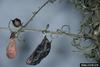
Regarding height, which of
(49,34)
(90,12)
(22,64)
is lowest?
(22,64)

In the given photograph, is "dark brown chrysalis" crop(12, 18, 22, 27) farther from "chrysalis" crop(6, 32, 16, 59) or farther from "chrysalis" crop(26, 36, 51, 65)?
"chrysalis" crop(26, 36, 51, 65)

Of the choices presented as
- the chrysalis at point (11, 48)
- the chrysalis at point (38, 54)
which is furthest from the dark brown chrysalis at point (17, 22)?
the chrysalis at point (38, 54)

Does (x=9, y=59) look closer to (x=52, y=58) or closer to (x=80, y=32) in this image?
(x=52, y=58)

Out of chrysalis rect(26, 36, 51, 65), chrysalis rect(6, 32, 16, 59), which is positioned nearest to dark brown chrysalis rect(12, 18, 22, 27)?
chrysalis rect(6, 32, 16, 59)

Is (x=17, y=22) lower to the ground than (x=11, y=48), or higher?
higher

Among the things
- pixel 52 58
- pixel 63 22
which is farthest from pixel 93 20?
pixel 52 58

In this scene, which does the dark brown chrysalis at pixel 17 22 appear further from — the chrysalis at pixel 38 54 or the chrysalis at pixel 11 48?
the chrysalis at pixel 38 54

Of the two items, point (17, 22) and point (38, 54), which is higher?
point (17, 22)

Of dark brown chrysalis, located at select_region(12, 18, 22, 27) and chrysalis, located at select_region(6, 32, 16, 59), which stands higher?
dark brown chrysalis, located at select_region(12, 18, 22, 27)
